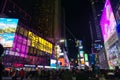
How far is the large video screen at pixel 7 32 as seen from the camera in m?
29.6

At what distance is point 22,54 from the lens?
6781cm

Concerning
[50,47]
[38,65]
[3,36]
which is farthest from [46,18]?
[3,36]

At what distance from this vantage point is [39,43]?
83688mm

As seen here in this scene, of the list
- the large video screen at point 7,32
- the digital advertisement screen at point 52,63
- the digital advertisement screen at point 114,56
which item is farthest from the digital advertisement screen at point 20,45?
the digital advertisement screen at point 114,56

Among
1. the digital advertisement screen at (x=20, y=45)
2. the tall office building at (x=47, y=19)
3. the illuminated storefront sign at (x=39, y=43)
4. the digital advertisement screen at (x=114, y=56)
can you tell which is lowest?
the digital advertisement screen at (x=114, y=56)

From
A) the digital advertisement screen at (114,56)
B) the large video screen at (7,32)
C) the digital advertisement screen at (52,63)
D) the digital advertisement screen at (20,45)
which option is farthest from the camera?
the digital advertisement screen at (52,63)

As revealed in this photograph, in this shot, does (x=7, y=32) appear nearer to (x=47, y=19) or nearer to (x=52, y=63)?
(x=52, y=63)

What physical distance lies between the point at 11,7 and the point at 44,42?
76.6 ft

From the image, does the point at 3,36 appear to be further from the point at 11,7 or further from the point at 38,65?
the point at 11,7

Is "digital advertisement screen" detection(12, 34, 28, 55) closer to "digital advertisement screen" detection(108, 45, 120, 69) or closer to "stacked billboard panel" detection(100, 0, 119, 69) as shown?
"stacked billboard panel" detection(100, 0, 119, 69)

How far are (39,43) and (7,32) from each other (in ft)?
175

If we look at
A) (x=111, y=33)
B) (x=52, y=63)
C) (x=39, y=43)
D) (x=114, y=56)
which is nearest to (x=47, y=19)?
(x=52, y=63)

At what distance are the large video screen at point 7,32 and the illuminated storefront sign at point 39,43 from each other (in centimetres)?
4223

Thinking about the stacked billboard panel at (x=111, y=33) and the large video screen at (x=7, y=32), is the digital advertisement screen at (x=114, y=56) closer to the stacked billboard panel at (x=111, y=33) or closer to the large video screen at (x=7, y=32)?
the stacked billboard panel at (x=111, y=33)
